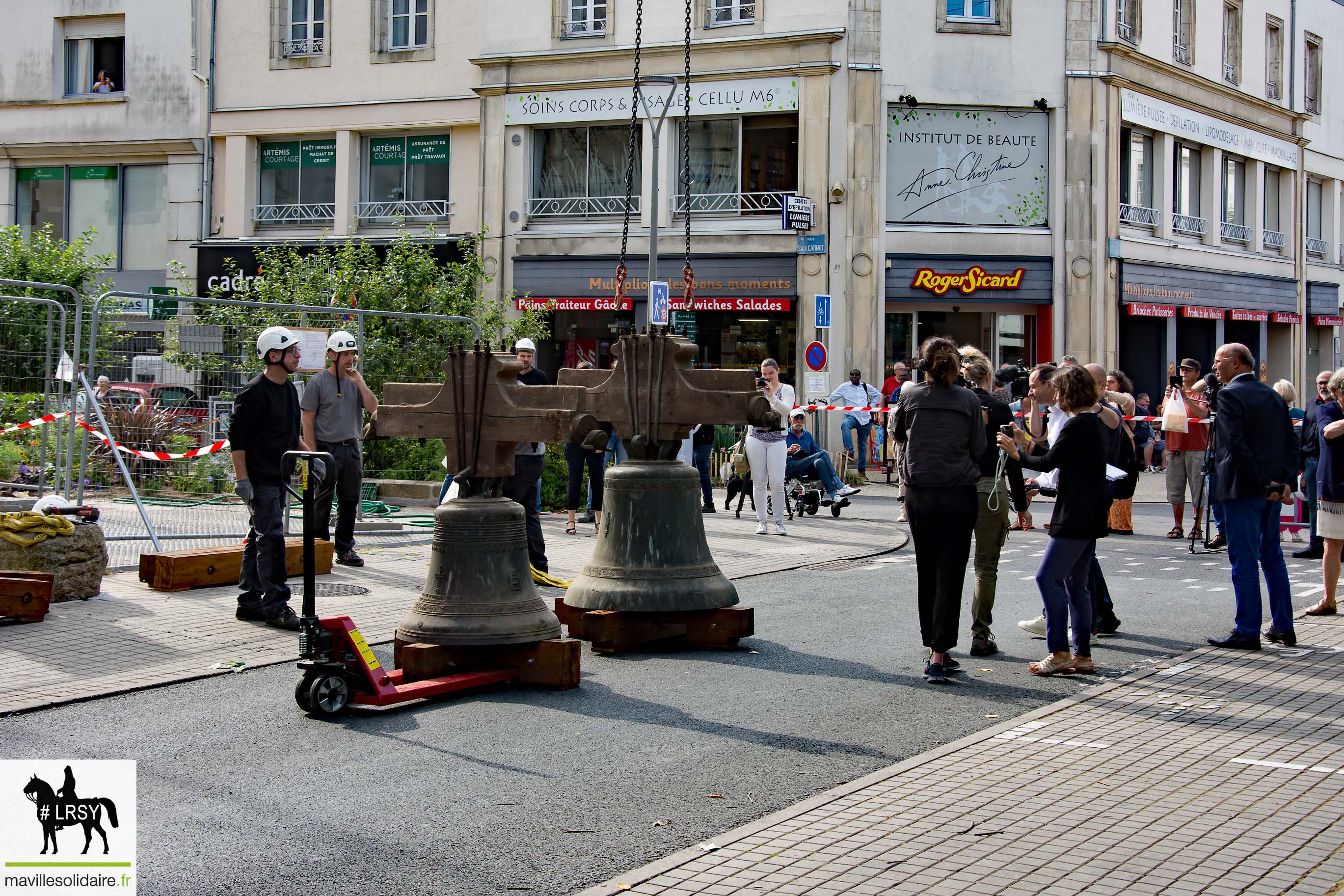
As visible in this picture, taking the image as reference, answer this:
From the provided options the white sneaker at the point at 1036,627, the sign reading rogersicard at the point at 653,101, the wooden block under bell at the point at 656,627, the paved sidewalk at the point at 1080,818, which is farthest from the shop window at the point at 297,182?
the paved sidewalk at the point at 1080,818

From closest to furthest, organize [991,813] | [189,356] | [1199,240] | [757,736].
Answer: [991,813] < [757,736] < [189,356] < [1199,240]

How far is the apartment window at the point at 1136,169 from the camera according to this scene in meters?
31.1

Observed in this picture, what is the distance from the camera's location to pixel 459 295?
75.7ft

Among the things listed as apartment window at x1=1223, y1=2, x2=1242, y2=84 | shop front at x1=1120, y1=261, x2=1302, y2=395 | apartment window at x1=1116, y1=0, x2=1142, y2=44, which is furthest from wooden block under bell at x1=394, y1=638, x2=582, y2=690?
apartment window at x1=1223, y1=2, x2=1242, y2=84

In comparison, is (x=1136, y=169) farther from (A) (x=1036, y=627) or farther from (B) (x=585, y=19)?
(A) (x=1036, y=627)

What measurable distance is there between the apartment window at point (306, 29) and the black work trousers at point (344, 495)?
78.3 ft

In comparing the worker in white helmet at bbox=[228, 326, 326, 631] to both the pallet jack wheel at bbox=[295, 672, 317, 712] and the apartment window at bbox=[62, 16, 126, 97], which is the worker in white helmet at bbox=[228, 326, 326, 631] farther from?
the apartment window at bbox=[62, 16, 126, 97]

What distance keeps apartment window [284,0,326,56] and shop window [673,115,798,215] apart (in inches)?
381

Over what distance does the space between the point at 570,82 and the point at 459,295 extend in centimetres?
932

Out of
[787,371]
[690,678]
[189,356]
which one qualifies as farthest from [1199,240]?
[690,678]

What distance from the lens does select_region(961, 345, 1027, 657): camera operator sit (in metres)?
8.84

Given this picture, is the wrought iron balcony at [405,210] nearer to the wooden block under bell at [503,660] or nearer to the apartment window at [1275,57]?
the apartment window at [1275,57]

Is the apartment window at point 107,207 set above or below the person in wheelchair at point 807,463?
above

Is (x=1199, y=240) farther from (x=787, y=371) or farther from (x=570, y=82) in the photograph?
(x=570, y=82)
